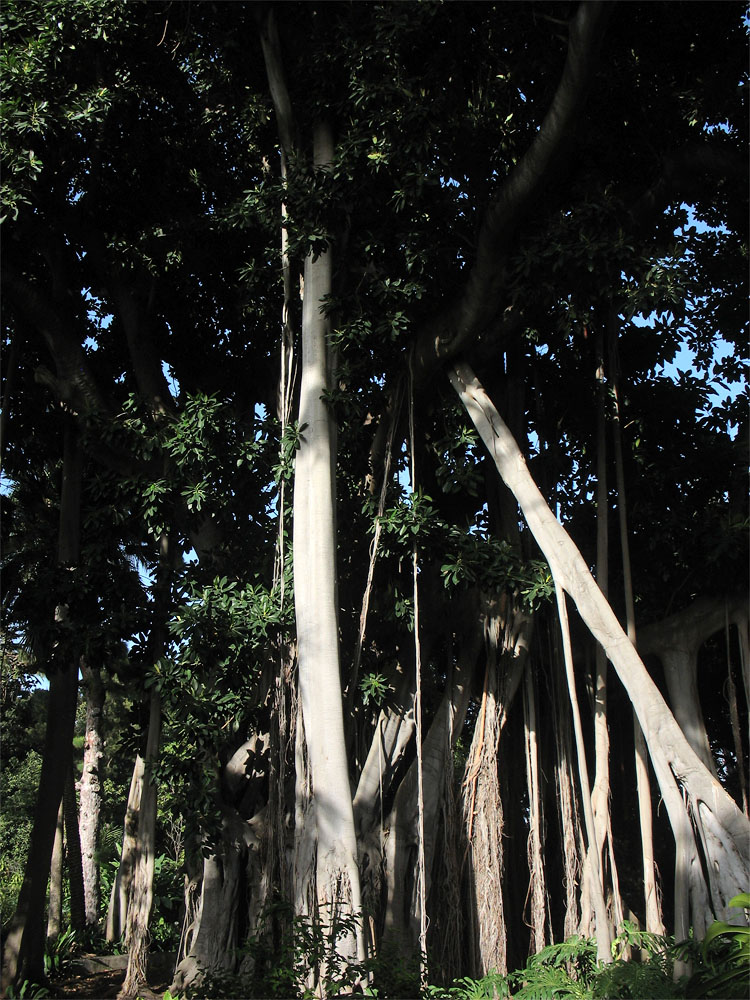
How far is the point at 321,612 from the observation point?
603 centimetres

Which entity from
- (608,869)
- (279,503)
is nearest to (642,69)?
(279,503)

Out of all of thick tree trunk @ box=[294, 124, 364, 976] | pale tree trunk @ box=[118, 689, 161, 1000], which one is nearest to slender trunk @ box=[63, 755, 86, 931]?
pale tree trunk @ box=[118, 689, 161, 1000]

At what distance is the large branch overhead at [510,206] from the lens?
5.63 metres

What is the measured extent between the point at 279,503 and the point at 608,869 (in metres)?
3.41

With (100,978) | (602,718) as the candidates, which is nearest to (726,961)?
(602,718)

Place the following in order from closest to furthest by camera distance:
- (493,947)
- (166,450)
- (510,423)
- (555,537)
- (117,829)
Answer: (555,537) → (493,947) → (166,450) → (510,423) → (117,829)

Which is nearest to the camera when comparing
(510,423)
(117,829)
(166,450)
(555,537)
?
(555,537)

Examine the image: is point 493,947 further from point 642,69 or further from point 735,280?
point 642,69

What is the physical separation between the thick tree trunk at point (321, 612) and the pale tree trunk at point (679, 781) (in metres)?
1.42

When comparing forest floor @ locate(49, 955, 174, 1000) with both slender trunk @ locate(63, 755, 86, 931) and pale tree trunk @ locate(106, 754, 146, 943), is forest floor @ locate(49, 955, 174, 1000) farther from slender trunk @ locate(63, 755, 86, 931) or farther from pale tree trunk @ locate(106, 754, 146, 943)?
slender trunk @ locate(63, 755, 86, 931)

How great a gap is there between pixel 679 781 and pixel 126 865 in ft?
21.7

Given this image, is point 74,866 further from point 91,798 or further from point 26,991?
point 26,991

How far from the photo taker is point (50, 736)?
312 inches

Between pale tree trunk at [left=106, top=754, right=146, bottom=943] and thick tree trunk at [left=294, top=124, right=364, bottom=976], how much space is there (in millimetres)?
3700
